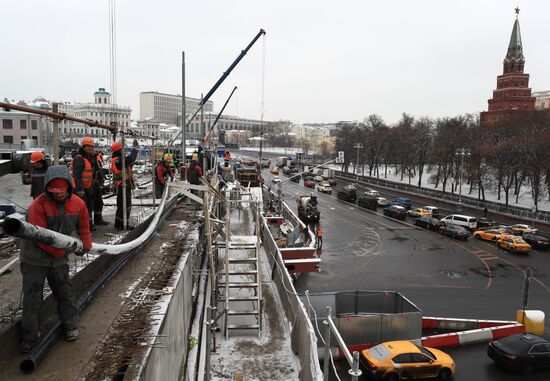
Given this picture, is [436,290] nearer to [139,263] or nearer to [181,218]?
[181,218]

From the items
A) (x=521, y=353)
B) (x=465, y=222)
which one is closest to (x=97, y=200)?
(x=521, y=353)

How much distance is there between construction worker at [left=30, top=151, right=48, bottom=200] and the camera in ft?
19.9

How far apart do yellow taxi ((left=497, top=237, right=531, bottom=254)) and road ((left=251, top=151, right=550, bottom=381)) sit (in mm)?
532

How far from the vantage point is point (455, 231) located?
Result: 108 ft

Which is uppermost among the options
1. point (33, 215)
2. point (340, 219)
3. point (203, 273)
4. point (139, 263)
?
point (33, 215)

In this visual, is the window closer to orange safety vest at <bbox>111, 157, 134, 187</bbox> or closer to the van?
orange safety vest at <bbox>111, 157, 134, 187</bbox>

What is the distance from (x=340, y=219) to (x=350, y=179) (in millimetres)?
40002

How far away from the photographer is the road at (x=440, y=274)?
1703 cm

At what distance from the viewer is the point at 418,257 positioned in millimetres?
26609

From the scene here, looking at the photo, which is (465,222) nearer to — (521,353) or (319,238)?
(319,238)

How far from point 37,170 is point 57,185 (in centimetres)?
315

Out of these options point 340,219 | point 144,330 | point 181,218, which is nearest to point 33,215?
point 144,330

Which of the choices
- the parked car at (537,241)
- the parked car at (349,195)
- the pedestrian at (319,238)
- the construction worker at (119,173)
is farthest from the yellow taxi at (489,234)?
the construction worker at (119,173)

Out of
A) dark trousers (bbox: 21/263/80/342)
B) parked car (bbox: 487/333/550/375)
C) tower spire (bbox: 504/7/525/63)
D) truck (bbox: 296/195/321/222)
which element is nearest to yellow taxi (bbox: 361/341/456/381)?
parked car (bbox: 487/333/550/375)
